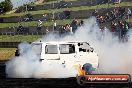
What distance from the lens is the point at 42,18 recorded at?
38.8 metres

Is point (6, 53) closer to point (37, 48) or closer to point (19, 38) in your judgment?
point (19, 38)

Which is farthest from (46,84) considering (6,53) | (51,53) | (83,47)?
(6,53)

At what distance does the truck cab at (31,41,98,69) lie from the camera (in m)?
17.9

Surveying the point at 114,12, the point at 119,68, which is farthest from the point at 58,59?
the point at 114,12

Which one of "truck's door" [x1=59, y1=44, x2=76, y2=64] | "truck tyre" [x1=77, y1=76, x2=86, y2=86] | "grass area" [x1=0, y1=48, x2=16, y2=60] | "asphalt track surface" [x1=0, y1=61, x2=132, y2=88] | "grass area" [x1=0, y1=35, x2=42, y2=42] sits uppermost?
"truck's door" [x1=59, y1=44, x2=76, y2=64]

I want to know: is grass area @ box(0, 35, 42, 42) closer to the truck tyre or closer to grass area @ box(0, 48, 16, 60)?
grass area @ box(0, 48, 16, 60)

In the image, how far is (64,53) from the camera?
18.1m

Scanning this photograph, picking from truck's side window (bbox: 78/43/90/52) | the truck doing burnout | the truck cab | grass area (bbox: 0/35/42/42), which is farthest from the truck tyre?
grass area (bbox: 0/35/42/42)

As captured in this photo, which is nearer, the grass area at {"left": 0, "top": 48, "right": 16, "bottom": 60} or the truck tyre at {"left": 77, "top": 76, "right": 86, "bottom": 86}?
the truck tyre at {"left": 77, "top": 76, "right": 86, "bottom": 86}

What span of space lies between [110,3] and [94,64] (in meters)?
17.0

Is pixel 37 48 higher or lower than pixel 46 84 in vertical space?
higher

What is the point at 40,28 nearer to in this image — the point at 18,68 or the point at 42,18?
the point at 42,18

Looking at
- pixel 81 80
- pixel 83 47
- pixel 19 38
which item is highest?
pixel 83 47

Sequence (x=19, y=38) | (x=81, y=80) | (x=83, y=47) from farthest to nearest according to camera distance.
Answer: (x=19, y=38)
(x=83, y=47)
(x=81, y=80)
